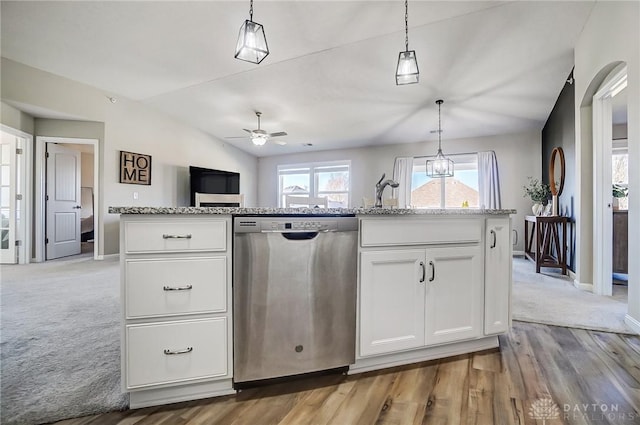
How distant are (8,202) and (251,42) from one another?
507 cm

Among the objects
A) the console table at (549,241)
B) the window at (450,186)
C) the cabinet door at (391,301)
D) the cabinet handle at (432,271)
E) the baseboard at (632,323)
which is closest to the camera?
the cabinet door at (391,301)

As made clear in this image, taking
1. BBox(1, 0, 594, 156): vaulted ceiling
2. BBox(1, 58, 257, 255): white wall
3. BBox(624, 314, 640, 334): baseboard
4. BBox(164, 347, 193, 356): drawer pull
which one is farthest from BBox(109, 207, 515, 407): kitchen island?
BBox(1, 58, 257, 255): white wall

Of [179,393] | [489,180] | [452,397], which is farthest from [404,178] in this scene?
[179,393]

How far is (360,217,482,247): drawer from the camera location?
1394mm

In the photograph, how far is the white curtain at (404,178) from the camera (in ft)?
21.1

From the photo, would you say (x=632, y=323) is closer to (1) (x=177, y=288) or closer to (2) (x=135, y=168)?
(1) (x=177, y=288)

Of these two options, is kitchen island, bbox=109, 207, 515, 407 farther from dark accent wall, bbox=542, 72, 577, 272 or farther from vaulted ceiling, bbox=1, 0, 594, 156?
dark accent wall, bbox=542, 72, 577, 272

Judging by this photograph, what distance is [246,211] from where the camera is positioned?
48.9 inches

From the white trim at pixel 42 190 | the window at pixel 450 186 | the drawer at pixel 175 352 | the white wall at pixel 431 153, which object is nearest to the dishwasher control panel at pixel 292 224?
the drawer at pixel 175 352

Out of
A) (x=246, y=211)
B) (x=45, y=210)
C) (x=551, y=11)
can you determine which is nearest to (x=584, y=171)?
(x=551, y=11)

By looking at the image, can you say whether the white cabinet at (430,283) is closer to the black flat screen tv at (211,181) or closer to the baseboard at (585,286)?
the baseboard at (585,286)

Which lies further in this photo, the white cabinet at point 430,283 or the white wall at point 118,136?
the white wall at point 118,136

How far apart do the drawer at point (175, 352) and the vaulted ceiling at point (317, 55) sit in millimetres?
2837

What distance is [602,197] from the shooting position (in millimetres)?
2875
